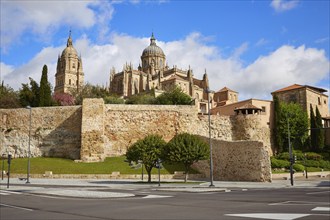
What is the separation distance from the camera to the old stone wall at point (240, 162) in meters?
31.0

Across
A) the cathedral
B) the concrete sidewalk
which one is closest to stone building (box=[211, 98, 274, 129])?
the concrete sidewalk

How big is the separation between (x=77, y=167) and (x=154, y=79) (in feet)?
224

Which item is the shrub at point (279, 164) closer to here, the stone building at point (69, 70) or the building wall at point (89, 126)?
the building wall at point (89, 126)

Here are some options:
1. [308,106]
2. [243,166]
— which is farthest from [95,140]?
[308,106]

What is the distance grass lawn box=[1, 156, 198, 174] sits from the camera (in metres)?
34.7

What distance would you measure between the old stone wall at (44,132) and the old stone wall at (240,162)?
17.7m

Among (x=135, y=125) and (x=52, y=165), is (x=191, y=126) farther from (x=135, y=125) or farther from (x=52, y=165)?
(x=52, y=165)

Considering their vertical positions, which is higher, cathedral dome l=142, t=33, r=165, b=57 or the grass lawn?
cathedral dome l=142, t=33, r=165, b=57

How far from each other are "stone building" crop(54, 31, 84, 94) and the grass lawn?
85.1 m

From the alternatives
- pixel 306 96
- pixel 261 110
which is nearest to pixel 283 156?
pixel 261 110

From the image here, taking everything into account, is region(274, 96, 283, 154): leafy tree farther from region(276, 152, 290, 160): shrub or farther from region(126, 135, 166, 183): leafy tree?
region(126, 135, 166, 183): leafy tree

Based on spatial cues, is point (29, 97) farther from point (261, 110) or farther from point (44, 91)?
point (261, 110)

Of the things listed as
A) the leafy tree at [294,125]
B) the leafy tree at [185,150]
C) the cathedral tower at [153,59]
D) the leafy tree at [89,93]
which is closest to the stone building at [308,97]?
the leafy tree at [294,125]

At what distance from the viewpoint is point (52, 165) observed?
122ft
